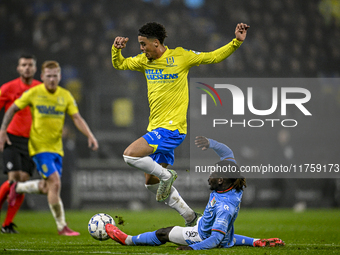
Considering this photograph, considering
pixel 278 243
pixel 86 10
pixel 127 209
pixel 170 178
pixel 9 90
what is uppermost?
pixel 86 10

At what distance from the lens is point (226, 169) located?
14.6 ft

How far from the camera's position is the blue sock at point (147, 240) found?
4535 millimetres

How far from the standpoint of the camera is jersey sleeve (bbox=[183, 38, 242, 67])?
4.93 metres

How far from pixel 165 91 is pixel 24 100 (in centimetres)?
234

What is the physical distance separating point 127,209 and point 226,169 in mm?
7336

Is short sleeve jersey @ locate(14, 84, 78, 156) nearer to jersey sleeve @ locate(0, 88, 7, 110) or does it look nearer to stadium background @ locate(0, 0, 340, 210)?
jersey sleeve @ locate(0, 88, 7, 110)

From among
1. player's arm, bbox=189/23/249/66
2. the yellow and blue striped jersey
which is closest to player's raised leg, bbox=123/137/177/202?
the yellow and blue striped jersey

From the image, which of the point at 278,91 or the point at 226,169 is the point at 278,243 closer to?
the point at 226,169

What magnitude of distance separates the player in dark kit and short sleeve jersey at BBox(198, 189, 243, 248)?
361 centimetres

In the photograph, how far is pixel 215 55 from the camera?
500cm

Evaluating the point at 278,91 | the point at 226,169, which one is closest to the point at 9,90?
the point at 226,169

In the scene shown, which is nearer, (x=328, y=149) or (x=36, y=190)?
(x=36, y=190)

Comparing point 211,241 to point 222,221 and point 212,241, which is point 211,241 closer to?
point 212,241

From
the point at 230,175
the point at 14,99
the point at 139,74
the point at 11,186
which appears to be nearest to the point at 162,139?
the point at 230,175
